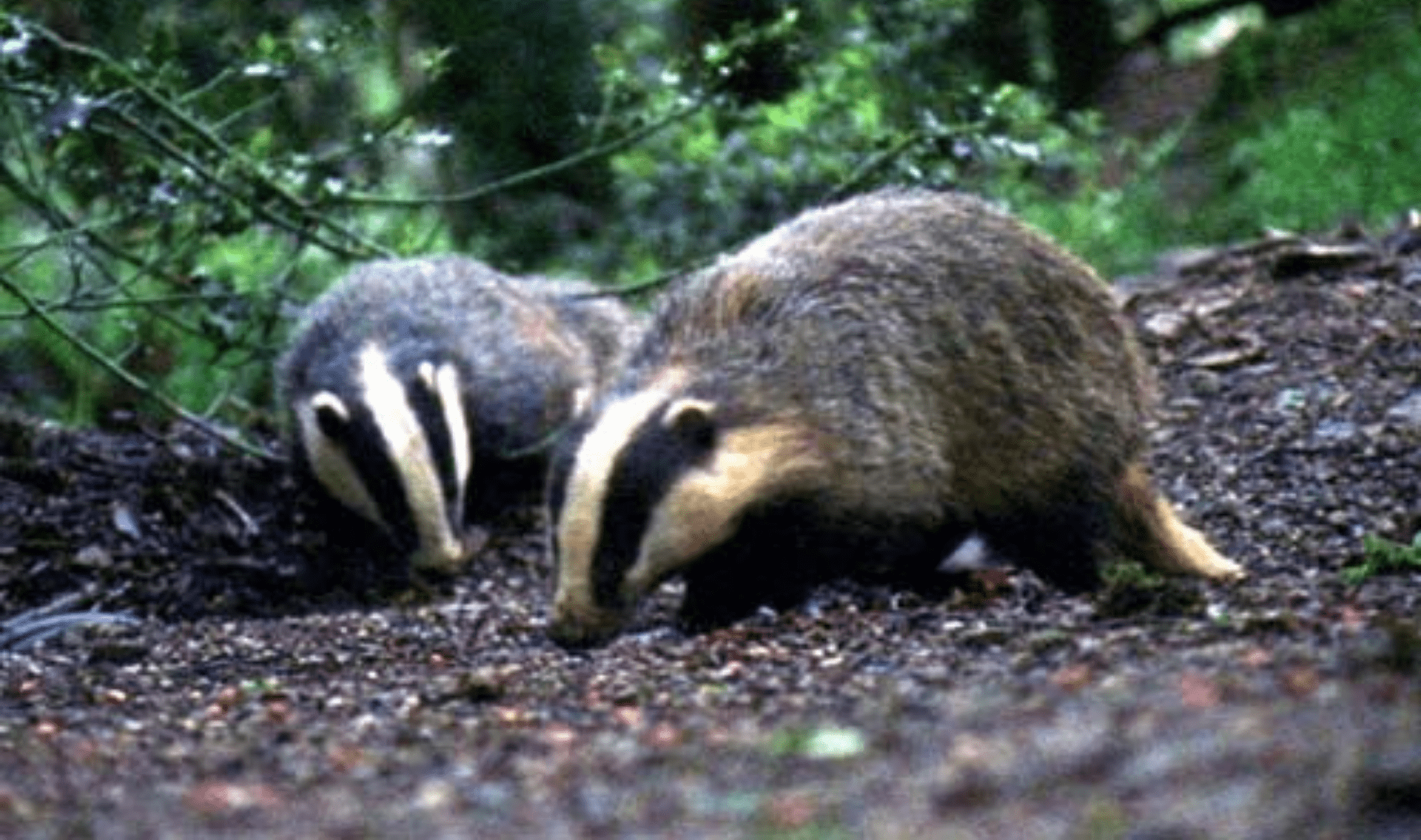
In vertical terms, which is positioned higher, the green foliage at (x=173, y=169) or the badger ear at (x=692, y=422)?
the green foliage at (x=173, y=169)

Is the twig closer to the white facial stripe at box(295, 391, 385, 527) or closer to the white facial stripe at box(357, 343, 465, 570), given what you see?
the white facial stripe at box(295, 391, 385, 527)

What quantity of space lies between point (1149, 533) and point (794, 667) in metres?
1.70

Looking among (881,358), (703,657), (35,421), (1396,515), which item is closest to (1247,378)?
(1396,515)

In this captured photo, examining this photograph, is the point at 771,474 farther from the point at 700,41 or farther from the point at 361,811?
the point at 700,41

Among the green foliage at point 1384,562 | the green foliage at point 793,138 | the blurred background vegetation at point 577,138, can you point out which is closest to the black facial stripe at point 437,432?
the blurred background vegetation at point 577,138

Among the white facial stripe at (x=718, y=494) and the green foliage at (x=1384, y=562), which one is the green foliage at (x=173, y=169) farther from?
the green foliage at (x=1384, y=562)

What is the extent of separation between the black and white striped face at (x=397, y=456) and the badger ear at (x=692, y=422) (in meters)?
2.33

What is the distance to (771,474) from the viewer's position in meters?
6.30

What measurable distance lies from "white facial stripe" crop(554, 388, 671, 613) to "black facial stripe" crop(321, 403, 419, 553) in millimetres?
2343

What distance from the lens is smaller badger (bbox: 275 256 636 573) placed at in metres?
8.53

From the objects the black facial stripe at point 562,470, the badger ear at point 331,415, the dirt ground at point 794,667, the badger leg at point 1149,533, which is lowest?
the badger leg at point 1149,533

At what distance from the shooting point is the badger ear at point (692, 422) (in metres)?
6.16

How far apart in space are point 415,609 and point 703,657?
233 cm

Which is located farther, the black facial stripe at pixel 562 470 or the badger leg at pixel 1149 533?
the badger leg at pixel 1149 533
